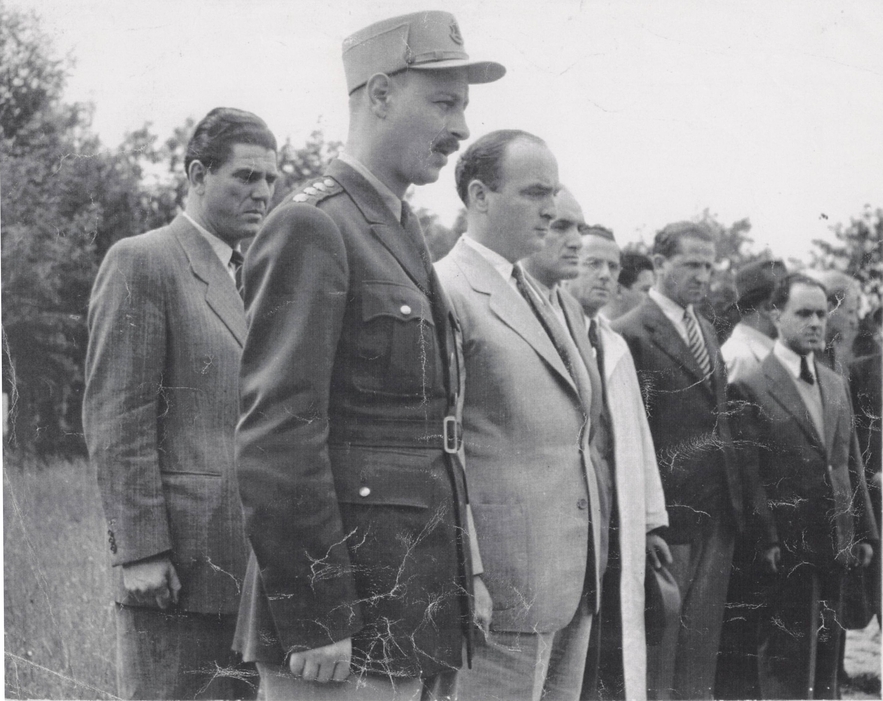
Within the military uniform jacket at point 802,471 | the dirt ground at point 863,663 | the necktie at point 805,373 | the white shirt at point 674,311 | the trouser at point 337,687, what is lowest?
the dirt ground at point 863,663

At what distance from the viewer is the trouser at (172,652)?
2732 mm

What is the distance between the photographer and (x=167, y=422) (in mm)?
2758

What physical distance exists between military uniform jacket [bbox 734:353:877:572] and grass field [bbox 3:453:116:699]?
227 centimetres

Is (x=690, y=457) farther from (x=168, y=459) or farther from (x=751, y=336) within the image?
(x=168, y=459)

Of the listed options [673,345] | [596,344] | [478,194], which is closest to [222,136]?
[478,194]

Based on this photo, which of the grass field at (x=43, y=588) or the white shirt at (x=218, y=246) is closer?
the white shirt at (x=218, y=246)

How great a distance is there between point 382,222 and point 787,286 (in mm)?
1912

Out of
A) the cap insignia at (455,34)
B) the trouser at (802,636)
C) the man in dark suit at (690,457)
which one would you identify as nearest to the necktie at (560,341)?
the man in dark suit at (690,457)

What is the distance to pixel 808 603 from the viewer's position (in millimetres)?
3523

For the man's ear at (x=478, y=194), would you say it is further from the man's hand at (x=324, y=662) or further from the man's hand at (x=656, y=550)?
the man's hand at (x=324, y=662)

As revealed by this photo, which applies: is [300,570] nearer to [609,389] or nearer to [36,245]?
[609,389]

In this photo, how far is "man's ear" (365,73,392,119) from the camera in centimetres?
245

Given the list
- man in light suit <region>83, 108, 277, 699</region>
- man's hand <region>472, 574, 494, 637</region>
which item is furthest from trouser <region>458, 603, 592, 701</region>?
man in light suit <region>83, 108, 277, 699</region>

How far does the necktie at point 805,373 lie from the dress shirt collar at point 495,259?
4.35 ft
